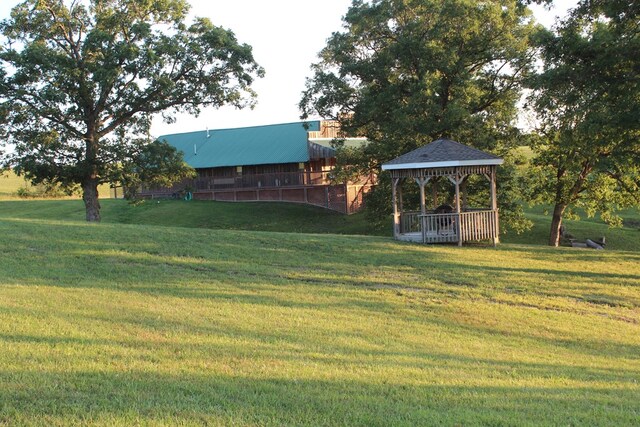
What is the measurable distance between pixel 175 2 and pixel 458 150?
1693 cm

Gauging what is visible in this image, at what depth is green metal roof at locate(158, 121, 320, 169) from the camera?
172ft

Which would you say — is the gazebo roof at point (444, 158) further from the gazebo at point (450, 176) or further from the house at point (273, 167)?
the house at point (273, 167)

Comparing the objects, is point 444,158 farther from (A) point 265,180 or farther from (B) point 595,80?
(A) point 265,180

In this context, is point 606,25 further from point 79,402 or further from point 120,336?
point 79,402

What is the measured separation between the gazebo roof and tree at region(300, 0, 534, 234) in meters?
6.61

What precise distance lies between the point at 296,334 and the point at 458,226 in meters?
14.1

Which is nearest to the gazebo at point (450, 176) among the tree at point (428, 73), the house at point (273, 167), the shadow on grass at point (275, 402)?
the tree at point (428, 73)

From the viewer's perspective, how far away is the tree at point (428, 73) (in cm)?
2981

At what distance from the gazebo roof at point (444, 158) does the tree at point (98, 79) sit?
1195 cm

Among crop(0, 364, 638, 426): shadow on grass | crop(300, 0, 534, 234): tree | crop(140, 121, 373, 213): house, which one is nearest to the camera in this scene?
crop(0, 364, 638, 426): shadow on grass

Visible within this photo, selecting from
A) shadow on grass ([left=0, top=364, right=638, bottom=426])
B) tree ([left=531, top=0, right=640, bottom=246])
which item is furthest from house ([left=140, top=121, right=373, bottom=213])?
shadow on grass ([left=0, top=364, right=638, bottom=426])

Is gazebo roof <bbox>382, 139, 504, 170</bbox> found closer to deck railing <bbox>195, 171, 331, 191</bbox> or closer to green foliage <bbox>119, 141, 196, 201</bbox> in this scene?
green foliage <bbox>119, 141, 196, 201</bbox>

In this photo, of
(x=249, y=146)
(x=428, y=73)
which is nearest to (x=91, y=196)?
(x=428, y=73)

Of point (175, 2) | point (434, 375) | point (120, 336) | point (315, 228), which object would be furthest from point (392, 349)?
point (315, 228)
